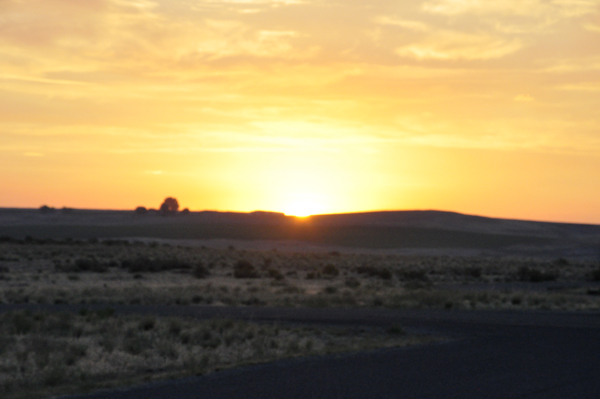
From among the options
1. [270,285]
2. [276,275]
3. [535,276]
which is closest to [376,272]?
[276,275]

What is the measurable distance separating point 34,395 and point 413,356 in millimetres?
8322

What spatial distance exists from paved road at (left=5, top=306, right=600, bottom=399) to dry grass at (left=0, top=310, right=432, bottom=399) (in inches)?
50.1

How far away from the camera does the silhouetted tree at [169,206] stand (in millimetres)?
189500

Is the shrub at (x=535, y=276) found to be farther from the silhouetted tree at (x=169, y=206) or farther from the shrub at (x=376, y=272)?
the silhouetted tree at (x=169, y=206)

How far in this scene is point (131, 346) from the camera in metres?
17.1

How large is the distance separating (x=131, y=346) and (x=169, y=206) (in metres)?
178

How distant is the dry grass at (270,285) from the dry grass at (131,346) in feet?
34.9

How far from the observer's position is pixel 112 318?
886 inches

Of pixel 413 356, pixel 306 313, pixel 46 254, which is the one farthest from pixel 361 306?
pixel 46 254

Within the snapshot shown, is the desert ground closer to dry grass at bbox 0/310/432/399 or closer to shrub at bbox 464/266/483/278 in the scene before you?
dry grass at bbox 0/310/432/399

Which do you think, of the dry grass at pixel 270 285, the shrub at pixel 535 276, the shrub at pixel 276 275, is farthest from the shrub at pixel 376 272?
the shrub at pixel 535 276

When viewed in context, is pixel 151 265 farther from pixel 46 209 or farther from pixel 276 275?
pixel 46 209

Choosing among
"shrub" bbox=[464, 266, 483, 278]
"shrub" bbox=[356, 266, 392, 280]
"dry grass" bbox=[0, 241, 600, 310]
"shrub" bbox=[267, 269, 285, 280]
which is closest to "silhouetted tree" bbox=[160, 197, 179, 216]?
"dry grass" bbox=[0, 241, 600, 310]

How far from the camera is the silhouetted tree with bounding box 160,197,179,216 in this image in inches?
7461
